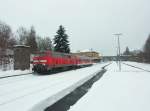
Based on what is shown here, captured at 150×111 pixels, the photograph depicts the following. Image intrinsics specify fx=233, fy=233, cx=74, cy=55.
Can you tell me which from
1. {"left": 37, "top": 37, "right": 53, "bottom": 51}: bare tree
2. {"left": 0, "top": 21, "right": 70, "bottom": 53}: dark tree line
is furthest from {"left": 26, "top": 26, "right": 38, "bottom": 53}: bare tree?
{"left": 37, "top": 37, "right": 53, "bottom": 51}: bare tree

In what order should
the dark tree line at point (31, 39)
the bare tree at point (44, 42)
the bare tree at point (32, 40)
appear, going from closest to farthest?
1. the dark tree line at point (31, 39)
2. the bare tree at point (32, 40)
3. the bare tree at point (44, 42)

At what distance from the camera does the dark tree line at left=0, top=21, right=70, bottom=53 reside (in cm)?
6912

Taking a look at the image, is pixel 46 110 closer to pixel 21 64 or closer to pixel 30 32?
pixel 21 64

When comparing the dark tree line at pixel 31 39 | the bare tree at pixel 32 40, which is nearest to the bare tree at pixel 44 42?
the dark tree line at pixel 31 39

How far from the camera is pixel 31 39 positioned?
92500mm

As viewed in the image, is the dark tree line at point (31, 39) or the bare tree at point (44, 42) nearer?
the dark tree line at point (31, 39)

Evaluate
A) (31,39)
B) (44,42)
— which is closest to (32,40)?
(31,39)

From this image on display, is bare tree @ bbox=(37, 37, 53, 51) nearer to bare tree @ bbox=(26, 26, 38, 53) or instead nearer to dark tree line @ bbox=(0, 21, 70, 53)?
dark tree line @ bbox=(0, 21, 70, 53)

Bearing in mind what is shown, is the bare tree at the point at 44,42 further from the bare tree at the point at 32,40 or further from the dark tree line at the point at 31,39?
the bare tree at the point at 32,40

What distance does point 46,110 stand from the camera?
32.2ft

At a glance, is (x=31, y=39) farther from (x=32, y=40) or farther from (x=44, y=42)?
(x=44, y=42)

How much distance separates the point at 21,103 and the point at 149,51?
80.0 meters

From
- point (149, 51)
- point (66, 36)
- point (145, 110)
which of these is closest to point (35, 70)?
point (145, 110)

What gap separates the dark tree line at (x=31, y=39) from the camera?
2721 inches
